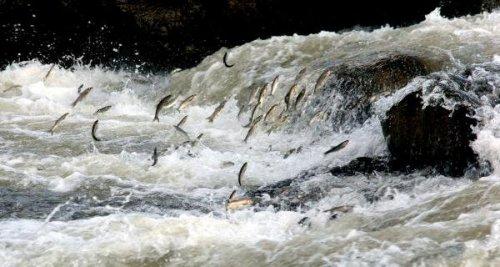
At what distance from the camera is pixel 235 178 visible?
685cm

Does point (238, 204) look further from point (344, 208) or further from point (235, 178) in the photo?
point (235, 178)

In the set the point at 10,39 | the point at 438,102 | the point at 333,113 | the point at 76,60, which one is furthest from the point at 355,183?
the point at 10,39

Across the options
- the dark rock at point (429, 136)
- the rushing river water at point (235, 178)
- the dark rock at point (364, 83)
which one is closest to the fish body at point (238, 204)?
the rushing river water at point (235, 178)

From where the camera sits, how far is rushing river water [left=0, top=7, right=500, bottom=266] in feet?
15.0

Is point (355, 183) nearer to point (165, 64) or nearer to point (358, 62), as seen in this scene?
point (358, 62)

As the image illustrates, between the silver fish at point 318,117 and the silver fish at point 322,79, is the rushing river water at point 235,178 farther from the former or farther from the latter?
the silver fish at point 322,79

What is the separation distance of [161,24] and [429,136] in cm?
794

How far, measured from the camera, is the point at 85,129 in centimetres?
911

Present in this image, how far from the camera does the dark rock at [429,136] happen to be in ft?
19.1

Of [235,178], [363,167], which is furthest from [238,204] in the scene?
[363,167]

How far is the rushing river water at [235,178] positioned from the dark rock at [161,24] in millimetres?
839

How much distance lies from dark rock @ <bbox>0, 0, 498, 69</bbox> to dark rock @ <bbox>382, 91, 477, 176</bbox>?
6.42m

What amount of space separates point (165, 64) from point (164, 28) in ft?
2.70

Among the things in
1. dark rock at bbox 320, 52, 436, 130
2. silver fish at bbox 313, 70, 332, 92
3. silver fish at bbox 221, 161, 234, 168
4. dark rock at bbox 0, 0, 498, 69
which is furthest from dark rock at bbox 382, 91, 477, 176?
dark rock at bbox 0, 0, 498, 69
